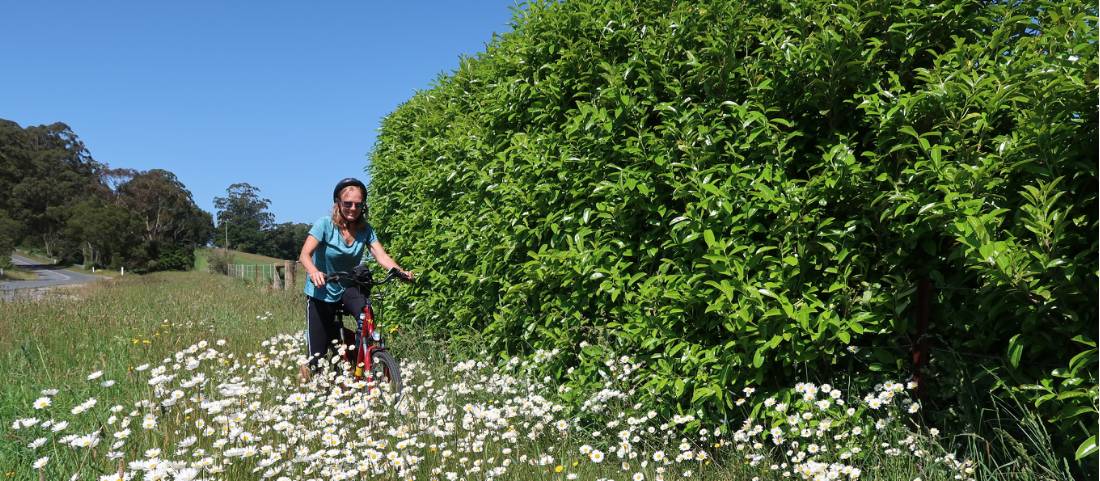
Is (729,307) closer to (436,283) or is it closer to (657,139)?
(657,139)

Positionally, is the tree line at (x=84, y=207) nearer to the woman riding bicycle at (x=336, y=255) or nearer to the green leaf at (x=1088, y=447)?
the woman riding bicycle at (x=336, y=255)

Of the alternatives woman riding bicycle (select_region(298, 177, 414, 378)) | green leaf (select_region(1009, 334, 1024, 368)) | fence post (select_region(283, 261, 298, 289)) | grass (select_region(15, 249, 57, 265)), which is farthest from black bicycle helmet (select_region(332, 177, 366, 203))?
grass (select_region(15, 249, 57, 265))

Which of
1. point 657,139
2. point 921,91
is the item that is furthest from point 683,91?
point 921,91

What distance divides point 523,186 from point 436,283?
2009 millimetres

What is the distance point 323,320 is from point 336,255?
56 centimetres

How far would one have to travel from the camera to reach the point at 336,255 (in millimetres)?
5289

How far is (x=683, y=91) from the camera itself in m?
3.67

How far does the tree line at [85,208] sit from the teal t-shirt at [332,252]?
64.9 metres

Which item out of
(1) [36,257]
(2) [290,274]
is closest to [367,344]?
(2) [290,274]

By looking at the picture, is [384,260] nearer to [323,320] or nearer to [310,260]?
[310,260]

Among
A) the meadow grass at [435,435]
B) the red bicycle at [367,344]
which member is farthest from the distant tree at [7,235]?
the red bicycle at [367,344]

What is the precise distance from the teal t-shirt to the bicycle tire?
78 centimetres

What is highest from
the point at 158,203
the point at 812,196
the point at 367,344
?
the point at 158,203

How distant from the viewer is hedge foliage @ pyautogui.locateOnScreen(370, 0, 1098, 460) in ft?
7.84
